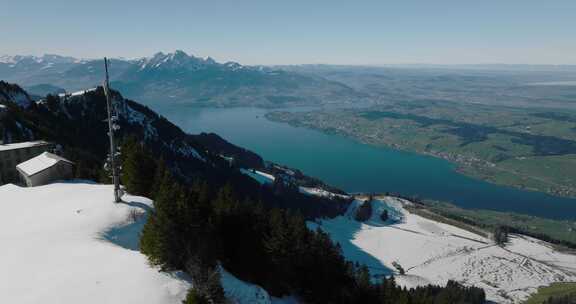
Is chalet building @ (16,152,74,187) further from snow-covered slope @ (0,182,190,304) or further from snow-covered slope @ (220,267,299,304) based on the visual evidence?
snow-covered slope @ (220,267,299,304)

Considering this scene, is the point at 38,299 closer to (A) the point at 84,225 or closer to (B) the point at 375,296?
(A) the point at 84,225

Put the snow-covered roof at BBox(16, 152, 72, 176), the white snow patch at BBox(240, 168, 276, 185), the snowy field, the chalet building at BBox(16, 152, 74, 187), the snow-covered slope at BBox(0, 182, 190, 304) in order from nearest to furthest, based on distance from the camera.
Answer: the snow-covered slope at BBox(0, 182, 190, 304) < the chalet building at BBox(16, 152, 74, 187) < the snow-covered roof at BBox(16, 152, 72, 176) < the snowy field < the white snow patch at BBox(240, 168, 276, 185)

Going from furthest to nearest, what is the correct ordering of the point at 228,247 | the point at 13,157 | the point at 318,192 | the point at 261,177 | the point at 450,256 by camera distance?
the point at 261,177, the point at 318,192, the point at 450,256, the point at 13,157, the point at 228,247

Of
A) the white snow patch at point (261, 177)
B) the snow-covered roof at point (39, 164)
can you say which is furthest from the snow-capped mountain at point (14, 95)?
the white snow patch at point (261, 177)

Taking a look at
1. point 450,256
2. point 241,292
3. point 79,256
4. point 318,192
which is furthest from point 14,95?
point 450,256

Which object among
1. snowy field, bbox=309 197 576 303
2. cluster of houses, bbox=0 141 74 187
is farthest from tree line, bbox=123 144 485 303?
snowy field, bbox=309 197 576 303

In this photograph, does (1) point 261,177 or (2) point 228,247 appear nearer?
(2) point 228,247

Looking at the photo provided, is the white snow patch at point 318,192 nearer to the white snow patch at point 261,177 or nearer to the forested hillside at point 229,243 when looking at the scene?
the white snow patch at point 261,177

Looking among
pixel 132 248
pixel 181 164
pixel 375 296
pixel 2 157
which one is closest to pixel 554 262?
pixel 375 296

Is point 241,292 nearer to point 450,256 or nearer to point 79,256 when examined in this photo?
point 79,256
